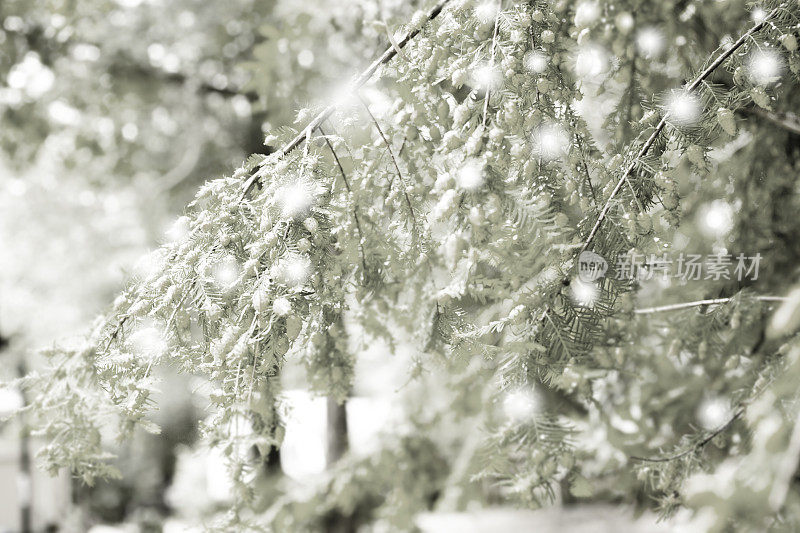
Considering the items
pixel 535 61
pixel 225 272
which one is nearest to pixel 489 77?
pixel 535 61

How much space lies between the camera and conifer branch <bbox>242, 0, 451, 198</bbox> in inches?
52.4

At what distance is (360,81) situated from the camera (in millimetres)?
1378

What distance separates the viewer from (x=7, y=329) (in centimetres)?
845

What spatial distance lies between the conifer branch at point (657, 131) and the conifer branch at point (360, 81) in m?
0.48

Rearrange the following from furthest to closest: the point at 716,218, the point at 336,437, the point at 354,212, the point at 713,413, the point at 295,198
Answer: the point at 336,437 → the point at 716,218 → the point at 713,413 → the point at 354,212 → the point at 295,198

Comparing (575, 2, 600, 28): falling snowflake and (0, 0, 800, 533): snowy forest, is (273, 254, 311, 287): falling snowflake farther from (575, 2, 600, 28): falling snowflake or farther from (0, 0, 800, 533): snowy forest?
(575, 2, 600, 28): falling snowflake

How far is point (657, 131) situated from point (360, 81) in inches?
22.9

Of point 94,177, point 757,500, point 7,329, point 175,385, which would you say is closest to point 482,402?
point 757,500

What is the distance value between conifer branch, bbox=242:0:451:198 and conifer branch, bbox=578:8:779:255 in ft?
1.57

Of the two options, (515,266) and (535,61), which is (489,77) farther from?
(515,266)

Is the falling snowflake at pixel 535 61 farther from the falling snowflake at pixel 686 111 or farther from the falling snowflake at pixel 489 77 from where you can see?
the falling snowflake at pixel 686 111

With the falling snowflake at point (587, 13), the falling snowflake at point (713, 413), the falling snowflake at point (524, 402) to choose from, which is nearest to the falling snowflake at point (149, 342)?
the falling snowflake at point (524, 402)

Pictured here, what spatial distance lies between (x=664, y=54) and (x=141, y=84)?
3973 millimetres

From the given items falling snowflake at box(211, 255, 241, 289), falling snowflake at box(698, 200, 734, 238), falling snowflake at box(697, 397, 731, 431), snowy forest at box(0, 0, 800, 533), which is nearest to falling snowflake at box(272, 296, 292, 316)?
snowy forest at box(0, 0, 800, 533)
